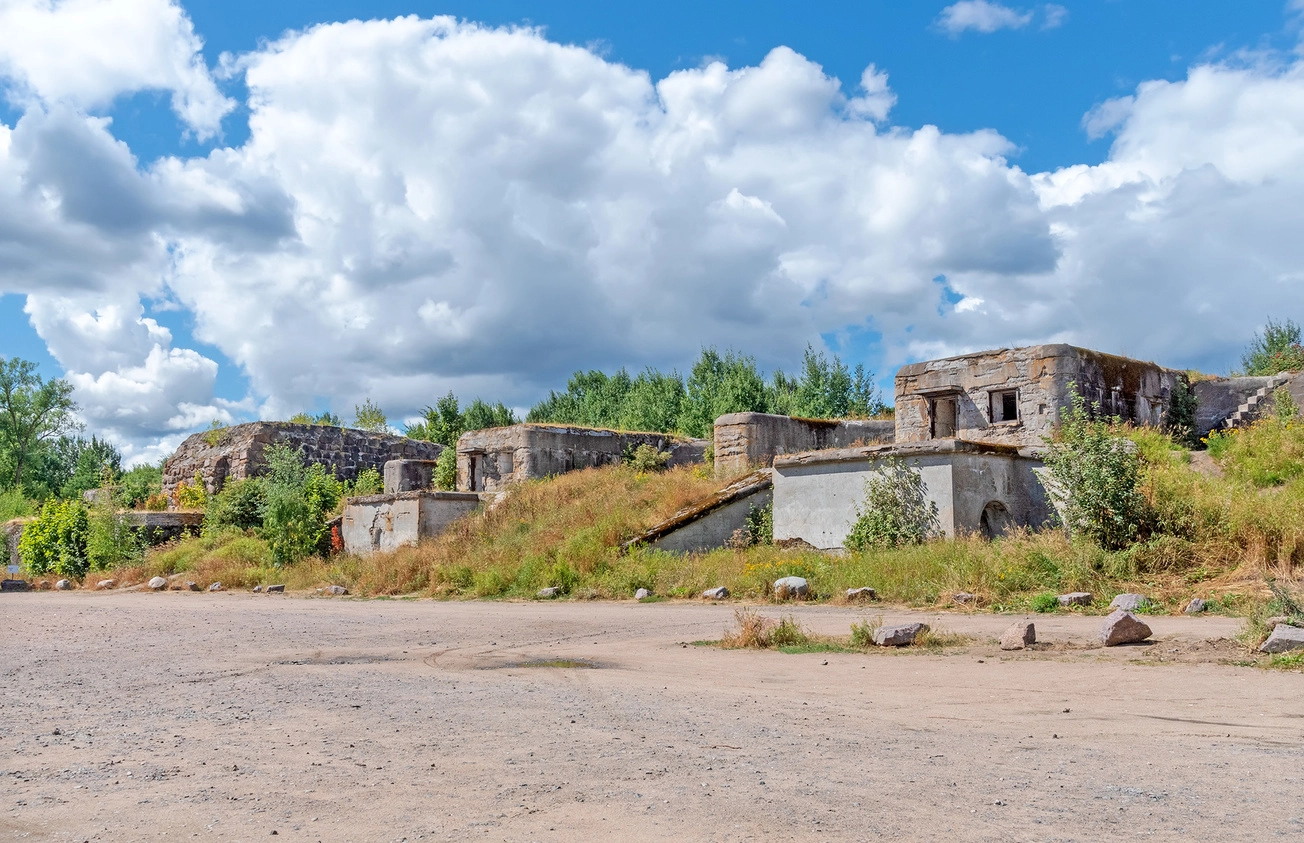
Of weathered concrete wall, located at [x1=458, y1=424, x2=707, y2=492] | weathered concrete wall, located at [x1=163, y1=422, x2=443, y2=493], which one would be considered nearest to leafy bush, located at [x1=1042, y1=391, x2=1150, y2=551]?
weathered concrete wall, located at [x1=458, y1=424, x2=707, y2=492]

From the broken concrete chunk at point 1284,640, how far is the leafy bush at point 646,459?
18.9 metres

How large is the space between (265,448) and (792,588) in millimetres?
21940

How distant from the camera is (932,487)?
15234 mm

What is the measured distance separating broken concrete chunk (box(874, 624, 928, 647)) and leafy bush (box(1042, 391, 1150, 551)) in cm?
574

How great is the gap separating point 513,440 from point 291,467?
5903mm

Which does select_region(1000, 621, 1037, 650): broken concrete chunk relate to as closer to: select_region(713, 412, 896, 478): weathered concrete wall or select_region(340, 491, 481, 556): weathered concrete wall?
select_region(713, 412, 896, 478): weathered concrete wall

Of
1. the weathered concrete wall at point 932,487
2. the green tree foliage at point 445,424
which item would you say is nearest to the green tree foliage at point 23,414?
the green tree foliage at point 445,424

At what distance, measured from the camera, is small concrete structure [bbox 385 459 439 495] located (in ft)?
94.6

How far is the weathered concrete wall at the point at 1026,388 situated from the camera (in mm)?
20203

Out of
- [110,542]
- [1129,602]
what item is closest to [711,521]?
[1129,602]

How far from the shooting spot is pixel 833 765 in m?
4.32

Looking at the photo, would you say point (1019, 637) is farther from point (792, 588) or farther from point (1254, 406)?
point (1254, 406)

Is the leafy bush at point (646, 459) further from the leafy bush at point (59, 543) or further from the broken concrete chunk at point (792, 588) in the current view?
the leafy bush at point (59, 543)

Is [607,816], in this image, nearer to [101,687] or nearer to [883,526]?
[101,687]
